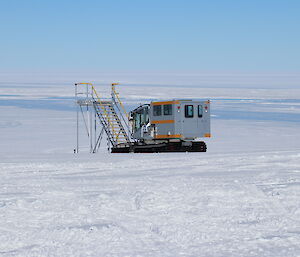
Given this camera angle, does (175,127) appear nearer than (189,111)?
Yes

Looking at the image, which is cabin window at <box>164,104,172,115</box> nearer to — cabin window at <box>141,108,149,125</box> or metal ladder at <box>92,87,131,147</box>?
cabin window at <box>141,108,149,125</box>

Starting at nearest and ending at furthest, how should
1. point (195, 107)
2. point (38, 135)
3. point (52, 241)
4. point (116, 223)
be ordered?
point (52, 241) < point (116, 223) < point (195, 107) < point (38, 135)

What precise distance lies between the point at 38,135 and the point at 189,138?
12967 millimetres

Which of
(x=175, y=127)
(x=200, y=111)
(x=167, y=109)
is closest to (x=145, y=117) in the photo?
(x=167, y=109)

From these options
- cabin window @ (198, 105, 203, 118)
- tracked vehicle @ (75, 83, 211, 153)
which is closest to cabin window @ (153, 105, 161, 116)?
tracked vehicle @ (75, 83, 211, 153)

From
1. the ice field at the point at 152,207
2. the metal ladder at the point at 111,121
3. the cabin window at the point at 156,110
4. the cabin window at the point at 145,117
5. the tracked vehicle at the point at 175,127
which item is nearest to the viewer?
the ice field at the point at 152,207

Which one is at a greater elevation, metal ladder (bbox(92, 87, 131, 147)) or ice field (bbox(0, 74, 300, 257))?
metal ladder (bbox(92, 87, 131, 147))

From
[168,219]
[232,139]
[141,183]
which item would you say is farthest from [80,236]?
[232,139]

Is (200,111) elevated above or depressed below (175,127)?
above

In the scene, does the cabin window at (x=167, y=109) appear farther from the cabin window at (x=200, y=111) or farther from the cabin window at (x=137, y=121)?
the cabin window at (x=137, y=121)

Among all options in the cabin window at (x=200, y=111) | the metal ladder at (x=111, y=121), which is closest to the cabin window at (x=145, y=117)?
the metal ladder at (x=111, y=121)

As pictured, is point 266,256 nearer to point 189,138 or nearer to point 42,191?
point 42,191

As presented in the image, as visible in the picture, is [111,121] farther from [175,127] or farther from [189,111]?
[189,111]

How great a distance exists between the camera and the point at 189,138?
76.8 ft
